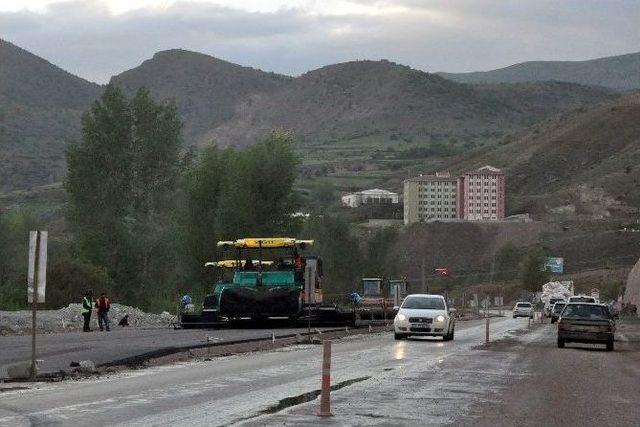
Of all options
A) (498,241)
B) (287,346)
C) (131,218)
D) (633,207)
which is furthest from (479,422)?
(633,207)

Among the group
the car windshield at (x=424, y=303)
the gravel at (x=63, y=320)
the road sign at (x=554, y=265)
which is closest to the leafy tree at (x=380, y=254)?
the road sign at (x=554, y=265)

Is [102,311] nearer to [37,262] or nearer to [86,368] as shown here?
[86,368]

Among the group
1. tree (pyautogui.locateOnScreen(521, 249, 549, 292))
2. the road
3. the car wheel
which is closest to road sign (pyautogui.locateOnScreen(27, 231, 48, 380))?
the road

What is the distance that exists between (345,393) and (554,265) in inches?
5442

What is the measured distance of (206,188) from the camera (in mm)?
83562

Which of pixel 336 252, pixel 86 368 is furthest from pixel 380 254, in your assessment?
pixel 86 368

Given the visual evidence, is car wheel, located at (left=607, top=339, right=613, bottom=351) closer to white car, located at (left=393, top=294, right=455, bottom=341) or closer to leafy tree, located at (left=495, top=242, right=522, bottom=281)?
white car, located at (left=393, top=294, right=455, bottom=341)

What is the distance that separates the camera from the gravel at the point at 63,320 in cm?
4692

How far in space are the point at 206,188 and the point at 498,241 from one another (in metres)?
102

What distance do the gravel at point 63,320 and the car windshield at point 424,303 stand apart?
1328 centimetres

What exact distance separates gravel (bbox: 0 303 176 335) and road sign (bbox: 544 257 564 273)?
9635 centimetres

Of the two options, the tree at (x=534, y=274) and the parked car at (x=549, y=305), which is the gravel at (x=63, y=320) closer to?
the parked car at (x=549, y=305)

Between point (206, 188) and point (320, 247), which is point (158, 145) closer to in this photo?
point (206, 188)

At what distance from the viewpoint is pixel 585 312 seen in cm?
4166
